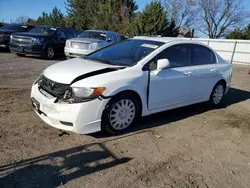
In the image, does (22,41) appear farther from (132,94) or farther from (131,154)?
(131,154)

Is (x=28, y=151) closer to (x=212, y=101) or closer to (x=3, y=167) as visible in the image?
(x=3, y=167)

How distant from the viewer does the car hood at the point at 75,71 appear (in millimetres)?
3633

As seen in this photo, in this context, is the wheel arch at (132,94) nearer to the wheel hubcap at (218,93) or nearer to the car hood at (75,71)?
the car hood at (75,71)

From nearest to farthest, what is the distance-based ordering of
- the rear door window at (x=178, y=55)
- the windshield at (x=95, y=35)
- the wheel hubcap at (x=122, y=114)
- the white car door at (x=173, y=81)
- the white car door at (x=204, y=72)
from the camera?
the wheel hubcap at (x=122, y=114) < the white car door at (x=173, y=81) < the rear door window at (x=178, y=55) < the white car door at (x=204, y=72) < the windshield at (x=95, y=35)

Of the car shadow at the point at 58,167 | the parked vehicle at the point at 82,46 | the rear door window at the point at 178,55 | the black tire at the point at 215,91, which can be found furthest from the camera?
the parked vehicle at the point at 82,46

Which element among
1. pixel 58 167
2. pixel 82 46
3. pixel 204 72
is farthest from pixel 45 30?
pixel 58 167

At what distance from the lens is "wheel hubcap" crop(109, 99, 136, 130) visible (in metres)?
3.86

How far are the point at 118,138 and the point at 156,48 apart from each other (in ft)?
5.69

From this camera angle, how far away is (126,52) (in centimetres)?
464

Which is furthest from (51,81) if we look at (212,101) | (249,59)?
(249,59)

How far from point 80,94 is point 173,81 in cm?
183

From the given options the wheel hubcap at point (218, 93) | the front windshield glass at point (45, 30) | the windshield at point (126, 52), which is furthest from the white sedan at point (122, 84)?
the front windshield glass at point (45, 30)

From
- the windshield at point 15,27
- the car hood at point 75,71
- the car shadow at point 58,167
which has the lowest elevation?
the car shadow at point 58,167

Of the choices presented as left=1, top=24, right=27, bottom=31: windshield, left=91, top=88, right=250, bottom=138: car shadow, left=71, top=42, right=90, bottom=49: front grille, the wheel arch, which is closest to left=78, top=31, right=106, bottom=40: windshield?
left=71, top=42, right=90, bottom=49: front grille
